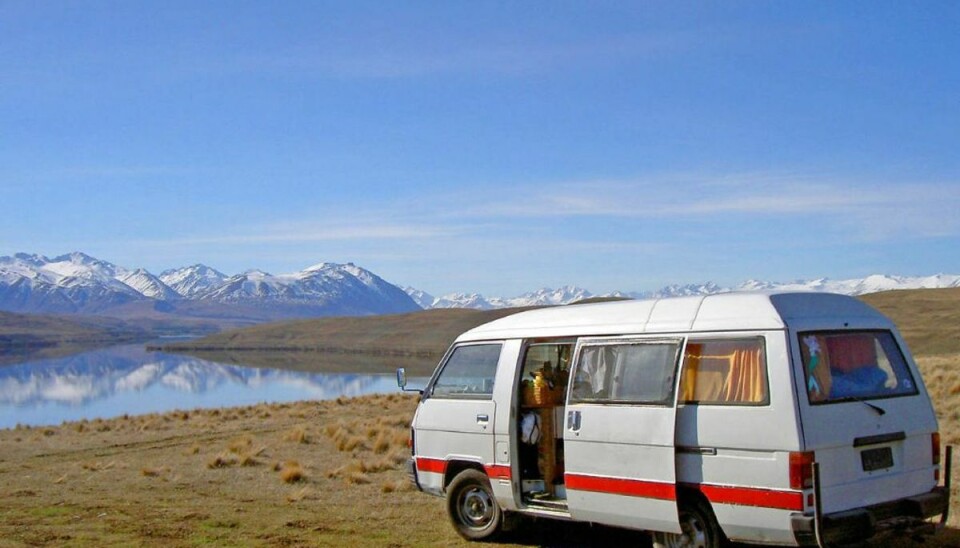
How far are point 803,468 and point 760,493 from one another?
0.41 metres

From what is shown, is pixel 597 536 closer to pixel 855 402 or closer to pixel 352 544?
pixel 352 544

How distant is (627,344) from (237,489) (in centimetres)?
863

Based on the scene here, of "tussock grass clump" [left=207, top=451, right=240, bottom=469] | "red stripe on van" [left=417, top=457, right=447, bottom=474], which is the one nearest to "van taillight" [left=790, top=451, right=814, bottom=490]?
"red stripe on van" [left=417, top=457, right=447, bottom=474]

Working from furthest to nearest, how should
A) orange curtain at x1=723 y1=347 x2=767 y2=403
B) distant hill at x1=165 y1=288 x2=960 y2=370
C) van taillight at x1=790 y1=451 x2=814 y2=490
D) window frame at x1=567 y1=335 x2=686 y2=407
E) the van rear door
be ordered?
distant hill at x1=165 y1=288 x2=960 y2=370, window frame at x1=567 y1=335 x2=686 y2=407, orange curtain at x1=723 y1=347 x2=767 y2=403, the van rear door, van taillight at x1=790 y1=451 x2=814 y2=490

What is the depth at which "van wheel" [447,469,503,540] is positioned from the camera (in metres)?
9.66

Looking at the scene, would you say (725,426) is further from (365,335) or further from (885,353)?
(365,335)

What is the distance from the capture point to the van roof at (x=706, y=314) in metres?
7.58

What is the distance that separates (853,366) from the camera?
25.3 ft

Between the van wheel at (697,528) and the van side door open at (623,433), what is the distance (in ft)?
0.42

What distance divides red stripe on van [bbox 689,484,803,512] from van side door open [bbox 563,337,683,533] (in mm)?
329

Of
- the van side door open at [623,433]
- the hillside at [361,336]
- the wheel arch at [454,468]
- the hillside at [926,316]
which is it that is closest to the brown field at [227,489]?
the wheel arch at [454,468]

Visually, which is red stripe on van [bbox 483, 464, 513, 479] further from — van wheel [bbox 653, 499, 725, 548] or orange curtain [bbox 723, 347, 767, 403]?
orange curtain [bbox 723, 347, 767, 403]

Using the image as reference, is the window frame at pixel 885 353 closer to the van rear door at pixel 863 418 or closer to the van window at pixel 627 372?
the van rear door at pixel 863 418

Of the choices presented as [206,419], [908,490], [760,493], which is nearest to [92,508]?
[760,493]
